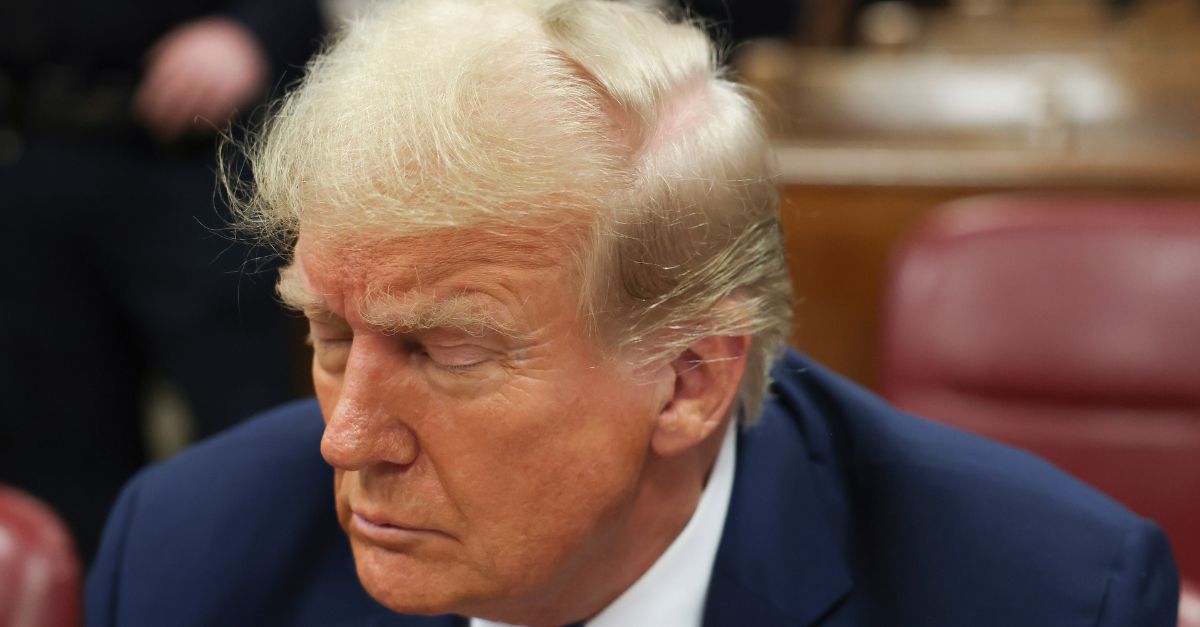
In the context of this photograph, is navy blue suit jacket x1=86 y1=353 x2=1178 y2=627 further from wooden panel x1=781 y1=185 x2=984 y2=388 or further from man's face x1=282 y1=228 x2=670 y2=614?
wooden panel x1=781 y1=185 x2=984 y2=388

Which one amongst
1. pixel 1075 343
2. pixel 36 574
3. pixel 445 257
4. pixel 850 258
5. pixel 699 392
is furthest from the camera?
pixel 850 258

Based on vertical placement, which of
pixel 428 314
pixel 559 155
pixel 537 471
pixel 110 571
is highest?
pixel 559 155

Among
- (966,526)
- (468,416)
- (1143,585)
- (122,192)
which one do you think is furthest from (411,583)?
(122,192)

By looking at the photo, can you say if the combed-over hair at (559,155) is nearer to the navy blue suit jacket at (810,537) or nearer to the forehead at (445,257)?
the forehead at (445,257)

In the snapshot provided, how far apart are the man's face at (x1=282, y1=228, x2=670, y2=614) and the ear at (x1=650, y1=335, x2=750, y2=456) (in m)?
0.04

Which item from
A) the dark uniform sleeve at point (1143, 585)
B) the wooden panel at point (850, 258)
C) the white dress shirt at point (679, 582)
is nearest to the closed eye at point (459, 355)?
the white dress shirt at point (679, 582)

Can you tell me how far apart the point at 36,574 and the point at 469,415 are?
51cm

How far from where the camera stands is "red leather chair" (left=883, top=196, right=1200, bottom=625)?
1616mm

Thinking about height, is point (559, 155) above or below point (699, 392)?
above

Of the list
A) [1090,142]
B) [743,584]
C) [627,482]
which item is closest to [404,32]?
[627,482]

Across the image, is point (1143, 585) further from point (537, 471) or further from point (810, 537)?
point (537, 471)

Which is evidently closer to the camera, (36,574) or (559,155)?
(559,155)

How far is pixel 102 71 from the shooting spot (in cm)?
255

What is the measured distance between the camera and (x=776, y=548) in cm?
121
